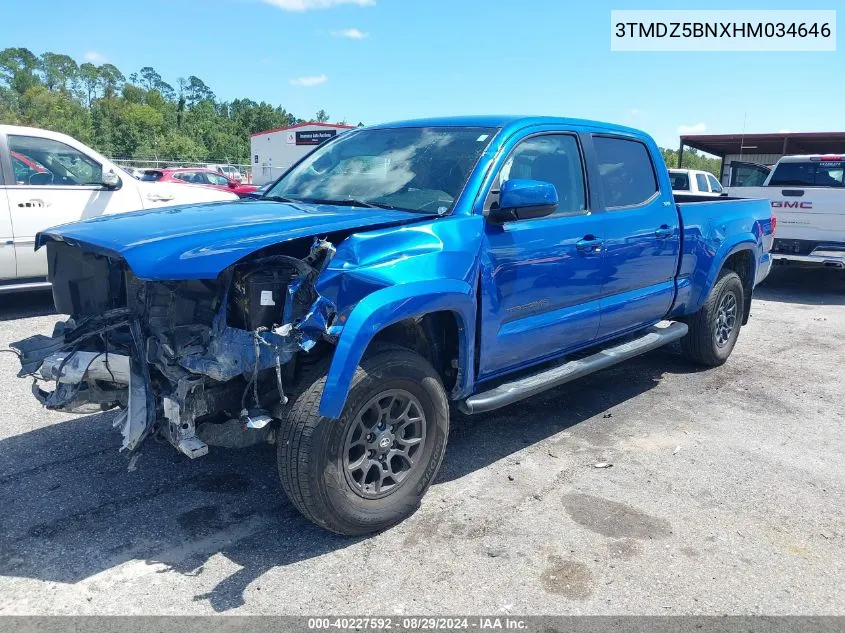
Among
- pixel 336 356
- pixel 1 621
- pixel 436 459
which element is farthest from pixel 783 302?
pixel 1 621

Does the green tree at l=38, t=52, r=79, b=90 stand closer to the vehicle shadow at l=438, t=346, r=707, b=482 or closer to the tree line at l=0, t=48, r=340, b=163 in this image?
the tree line at l=0, t=48, r=340, b=163

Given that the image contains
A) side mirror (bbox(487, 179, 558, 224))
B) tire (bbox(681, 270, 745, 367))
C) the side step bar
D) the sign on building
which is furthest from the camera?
the sign on building

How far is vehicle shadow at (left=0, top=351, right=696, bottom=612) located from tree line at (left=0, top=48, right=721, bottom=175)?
37.1 metres

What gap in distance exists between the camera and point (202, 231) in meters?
3.11

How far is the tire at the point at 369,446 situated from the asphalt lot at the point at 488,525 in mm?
175

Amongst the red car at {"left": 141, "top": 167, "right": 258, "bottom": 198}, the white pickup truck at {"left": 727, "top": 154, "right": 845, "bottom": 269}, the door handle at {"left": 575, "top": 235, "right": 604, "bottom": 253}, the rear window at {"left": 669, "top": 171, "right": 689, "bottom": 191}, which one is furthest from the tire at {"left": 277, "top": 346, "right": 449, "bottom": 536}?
the red car at {"left": 141, "top": 167, "right": 258, "bottom": 198}

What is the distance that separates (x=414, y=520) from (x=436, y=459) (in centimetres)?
33

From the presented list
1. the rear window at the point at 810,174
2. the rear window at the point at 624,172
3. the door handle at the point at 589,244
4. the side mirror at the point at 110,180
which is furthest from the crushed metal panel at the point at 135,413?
the rear window at the point at 810,174

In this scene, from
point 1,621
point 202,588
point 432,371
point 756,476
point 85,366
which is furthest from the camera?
point 756,476

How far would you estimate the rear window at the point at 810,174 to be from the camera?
11.2 meters

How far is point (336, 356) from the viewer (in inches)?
117

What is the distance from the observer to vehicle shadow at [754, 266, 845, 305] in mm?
10406

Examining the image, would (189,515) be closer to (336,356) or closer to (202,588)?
(202,588)

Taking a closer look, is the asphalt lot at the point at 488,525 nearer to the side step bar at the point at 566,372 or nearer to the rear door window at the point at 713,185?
the side step bar at the point at 566,372
